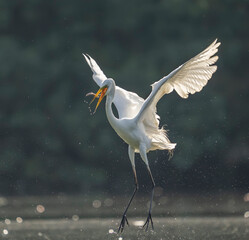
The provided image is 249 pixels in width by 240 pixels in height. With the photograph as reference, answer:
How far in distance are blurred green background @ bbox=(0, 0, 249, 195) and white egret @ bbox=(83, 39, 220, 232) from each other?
6.21 meters

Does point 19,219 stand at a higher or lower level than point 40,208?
lower

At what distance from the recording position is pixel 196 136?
1638cm

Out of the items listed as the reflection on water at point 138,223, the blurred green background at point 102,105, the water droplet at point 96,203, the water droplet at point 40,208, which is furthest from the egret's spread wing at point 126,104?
the blurred green background at point 102,105

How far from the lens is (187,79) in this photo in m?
7.95

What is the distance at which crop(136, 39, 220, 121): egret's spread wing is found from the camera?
7656mm

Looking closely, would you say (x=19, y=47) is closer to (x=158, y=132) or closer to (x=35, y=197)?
(x=35, y=197)

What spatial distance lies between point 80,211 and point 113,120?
12.0 feet

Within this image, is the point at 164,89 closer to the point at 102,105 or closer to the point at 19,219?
the point at 19,219

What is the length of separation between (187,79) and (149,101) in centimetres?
48

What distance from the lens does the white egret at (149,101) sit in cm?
770

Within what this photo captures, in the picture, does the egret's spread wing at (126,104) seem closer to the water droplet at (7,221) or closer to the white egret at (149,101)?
the white egret at (149,101)

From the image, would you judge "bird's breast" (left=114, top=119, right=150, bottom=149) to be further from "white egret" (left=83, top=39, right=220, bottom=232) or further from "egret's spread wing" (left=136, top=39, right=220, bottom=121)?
"egret's spread wing" (left=136, top=39, right=220, bottom=121)

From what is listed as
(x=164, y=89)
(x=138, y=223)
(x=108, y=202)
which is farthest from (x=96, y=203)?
(x=164, y=89)

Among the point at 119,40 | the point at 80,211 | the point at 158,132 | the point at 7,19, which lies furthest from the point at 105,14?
the point at 158,132
